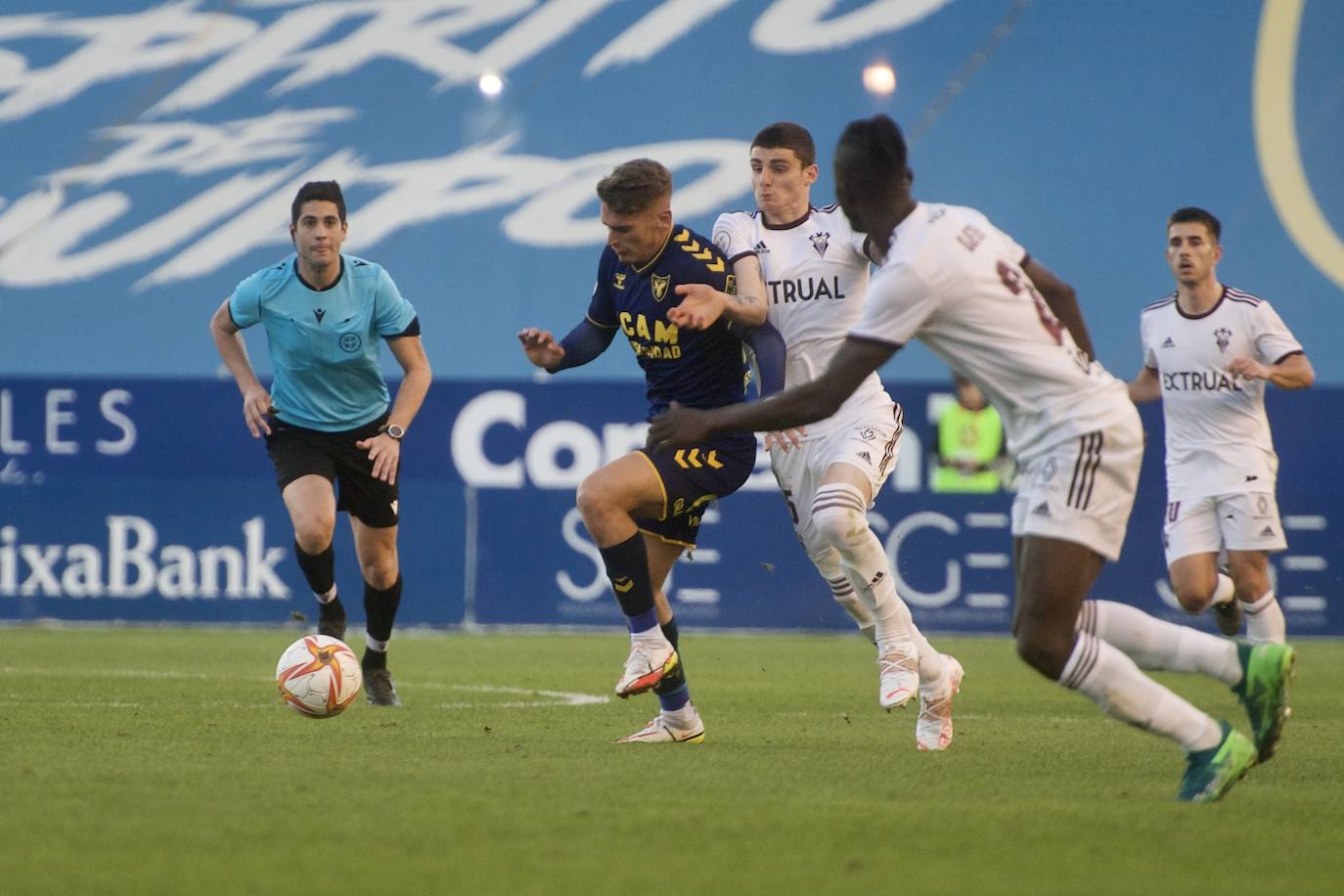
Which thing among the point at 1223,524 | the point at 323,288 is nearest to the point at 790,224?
the point at 323,288

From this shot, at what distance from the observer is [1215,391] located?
957cm

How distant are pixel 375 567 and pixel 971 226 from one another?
443 cm

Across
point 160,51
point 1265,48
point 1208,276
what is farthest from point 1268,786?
point 160,51

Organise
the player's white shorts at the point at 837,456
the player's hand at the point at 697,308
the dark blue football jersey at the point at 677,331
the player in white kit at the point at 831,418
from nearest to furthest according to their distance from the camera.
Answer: the player's hand at the point at 697,308 → the dark blue football jersey at the point at 677,331 → the player in white kit at the point at 831,418 → the player's white shorts at the point at 837,456

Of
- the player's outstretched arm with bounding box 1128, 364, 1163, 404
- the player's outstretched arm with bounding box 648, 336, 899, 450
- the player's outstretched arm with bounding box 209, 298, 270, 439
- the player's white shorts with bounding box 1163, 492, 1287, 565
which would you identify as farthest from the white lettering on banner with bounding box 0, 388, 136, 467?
the player's outstretched arm with bounding box 648, 336, 899, 450

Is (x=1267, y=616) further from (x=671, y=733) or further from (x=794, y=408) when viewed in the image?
(x=794, y=408)

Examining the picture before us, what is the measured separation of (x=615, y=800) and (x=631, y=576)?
1.73 m

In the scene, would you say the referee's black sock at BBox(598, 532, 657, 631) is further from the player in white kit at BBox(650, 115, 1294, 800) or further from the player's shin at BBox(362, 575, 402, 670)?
the player's shin at BBox(362, 575, 402, 670)

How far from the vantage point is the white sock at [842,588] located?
25.9 ft

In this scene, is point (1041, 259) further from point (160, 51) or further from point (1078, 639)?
point (1078, 639)

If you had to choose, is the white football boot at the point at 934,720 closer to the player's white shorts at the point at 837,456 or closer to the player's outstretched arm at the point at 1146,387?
the player's white shorts at the point at 837,456

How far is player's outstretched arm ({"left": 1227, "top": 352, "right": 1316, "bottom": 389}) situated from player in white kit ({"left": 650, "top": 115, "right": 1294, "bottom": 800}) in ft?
11.6

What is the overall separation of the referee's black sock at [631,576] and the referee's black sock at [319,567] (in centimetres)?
209

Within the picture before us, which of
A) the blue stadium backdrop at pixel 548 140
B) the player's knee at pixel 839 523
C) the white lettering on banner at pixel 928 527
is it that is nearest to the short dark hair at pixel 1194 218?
the player's knee at pixel 839 523
